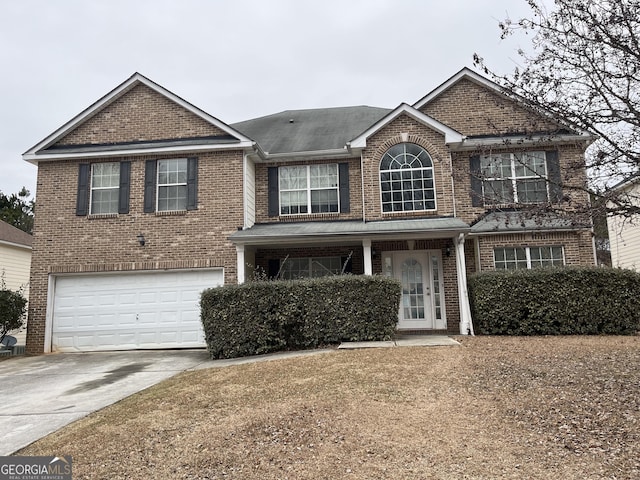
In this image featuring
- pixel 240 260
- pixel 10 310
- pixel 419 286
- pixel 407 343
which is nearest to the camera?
pixel 407 343

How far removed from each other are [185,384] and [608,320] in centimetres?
934

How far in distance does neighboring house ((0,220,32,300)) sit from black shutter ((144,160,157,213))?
8.89 metres

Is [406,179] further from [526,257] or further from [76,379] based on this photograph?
[76,379]

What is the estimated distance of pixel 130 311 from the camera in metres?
12.1

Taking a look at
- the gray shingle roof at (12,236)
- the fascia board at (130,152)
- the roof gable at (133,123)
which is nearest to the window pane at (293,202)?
the fascia board at (130,152)

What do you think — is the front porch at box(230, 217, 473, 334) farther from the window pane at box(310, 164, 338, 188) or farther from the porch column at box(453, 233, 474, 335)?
the window pane at box(310, 164, 338, 188)

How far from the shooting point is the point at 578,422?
4.58m

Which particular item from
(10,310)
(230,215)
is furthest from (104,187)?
(10,310)

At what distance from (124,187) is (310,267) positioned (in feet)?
19.1

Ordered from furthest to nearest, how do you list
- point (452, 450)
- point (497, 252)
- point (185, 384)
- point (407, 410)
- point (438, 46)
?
point (497, 252)
point (438, 46)
point (185, 384)
point (407, 410)
point (452, 450)

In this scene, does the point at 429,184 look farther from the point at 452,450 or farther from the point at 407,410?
the point at 452,450

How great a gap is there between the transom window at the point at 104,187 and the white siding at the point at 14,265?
7.88 metres

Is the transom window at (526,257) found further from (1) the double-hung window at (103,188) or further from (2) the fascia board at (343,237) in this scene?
(1) the double-hung window at (103,188)

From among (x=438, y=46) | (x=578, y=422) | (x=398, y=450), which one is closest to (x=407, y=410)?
(x=398, y=450)
